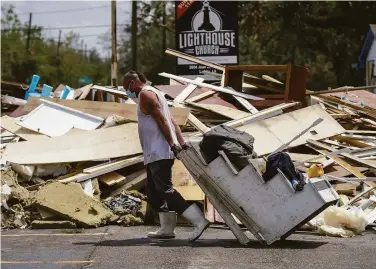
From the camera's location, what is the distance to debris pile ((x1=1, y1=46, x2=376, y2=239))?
30.0 feet

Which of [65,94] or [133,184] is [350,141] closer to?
[133,184]

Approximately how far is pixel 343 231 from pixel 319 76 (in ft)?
136

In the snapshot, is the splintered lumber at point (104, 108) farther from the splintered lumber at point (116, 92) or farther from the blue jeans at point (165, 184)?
the blue jeans at point (165, 184)

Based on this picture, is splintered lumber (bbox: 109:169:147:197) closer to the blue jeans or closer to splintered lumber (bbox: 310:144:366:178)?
the blue jeans

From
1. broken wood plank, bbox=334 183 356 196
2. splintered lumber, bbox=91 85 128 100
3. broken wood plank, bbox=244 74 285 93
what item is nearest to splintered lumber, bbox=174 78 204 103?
splintered lumber, bbox=91 85 128 100

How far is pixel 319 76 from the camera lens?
159ft

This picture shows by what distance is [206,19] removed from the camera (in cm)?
2200

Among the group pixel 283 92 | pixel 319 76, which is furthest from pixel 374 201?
pixel 319 76

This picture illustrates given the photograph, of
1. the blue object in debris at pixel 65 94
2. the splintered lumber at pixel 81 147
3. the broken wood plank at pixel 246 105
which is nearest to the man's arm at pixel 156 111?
the splintered lumber at pixel 81 147

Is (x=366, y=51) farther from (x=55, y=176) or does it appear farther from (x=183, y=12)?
(x=55, y=176)

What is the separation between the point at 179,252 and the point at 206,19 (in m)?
15.5

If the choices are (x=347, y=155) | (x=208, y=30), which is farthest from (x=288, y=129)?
(x=208, y=30)

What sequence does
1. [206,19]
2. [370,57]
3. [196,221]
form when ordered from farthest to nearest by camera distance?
[370,57], [206,19], [196,221]

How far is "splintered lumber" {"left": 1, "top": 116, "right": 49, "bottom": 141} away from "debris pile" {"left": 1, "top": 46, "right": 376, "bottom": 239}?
0.02 meters
